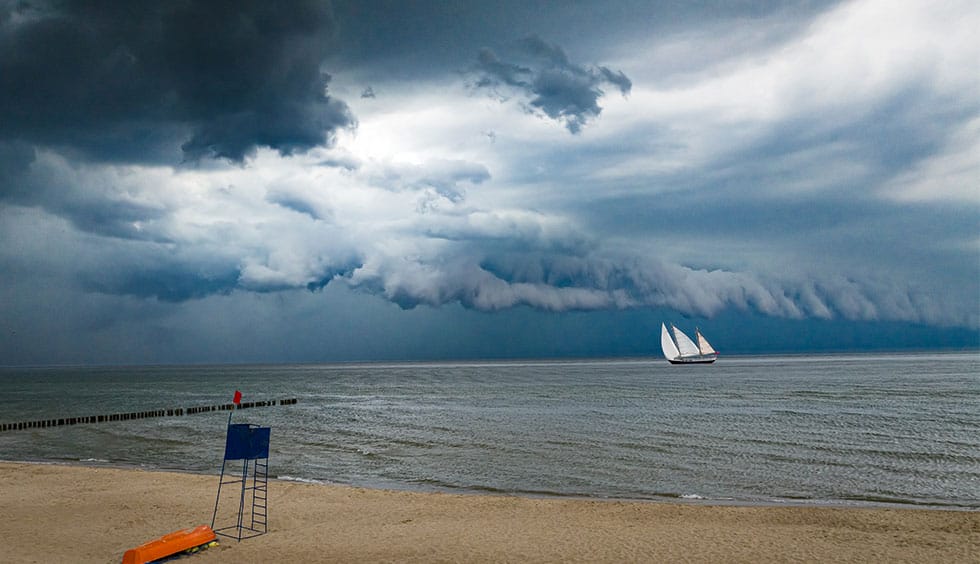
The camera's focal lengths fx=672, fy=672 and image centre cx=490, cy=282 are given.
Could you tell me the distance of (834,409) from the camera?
51906 millimetres

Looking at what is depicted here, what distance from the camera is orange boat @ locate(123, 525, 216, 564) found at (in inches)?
517

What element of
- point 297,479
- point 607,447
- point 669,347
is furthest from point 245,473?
point 669,347

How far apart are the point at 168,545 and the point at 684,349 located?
171447 millimetres

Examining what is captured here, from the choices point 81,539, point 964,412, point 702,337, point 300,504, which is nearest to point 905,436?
point 964,412

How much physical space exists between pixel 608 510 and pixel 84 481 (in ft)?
59.6

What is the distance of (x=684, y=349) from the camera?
174875 millimetres

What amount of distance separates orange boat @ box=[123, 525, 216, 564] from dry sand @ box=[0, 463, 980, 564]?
0.99 feet

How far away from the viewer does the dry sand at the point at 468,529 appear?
14.2 metres

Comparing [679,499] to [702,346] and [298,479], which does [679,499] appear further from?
[702,346]

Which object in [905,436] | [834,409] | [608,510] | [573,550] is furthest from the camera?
[834,409]

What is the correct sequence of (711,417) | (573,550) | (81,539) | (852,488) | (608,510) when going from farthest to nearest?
(711,417)
(852,488)
(608,510)
(81,539)
(573,550)

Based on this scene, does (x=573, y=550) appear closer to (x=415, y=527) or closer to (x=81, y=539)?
(x=415, y=527)

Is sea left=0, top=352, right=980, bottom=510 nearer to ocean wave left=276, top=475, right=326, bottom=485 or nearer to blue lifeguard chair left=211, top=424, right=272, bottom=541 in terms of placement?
ocean wave left=276, top=475, right=326, bottom=485

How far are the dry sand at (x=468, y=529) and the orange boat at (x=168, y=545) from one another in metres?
0.30
